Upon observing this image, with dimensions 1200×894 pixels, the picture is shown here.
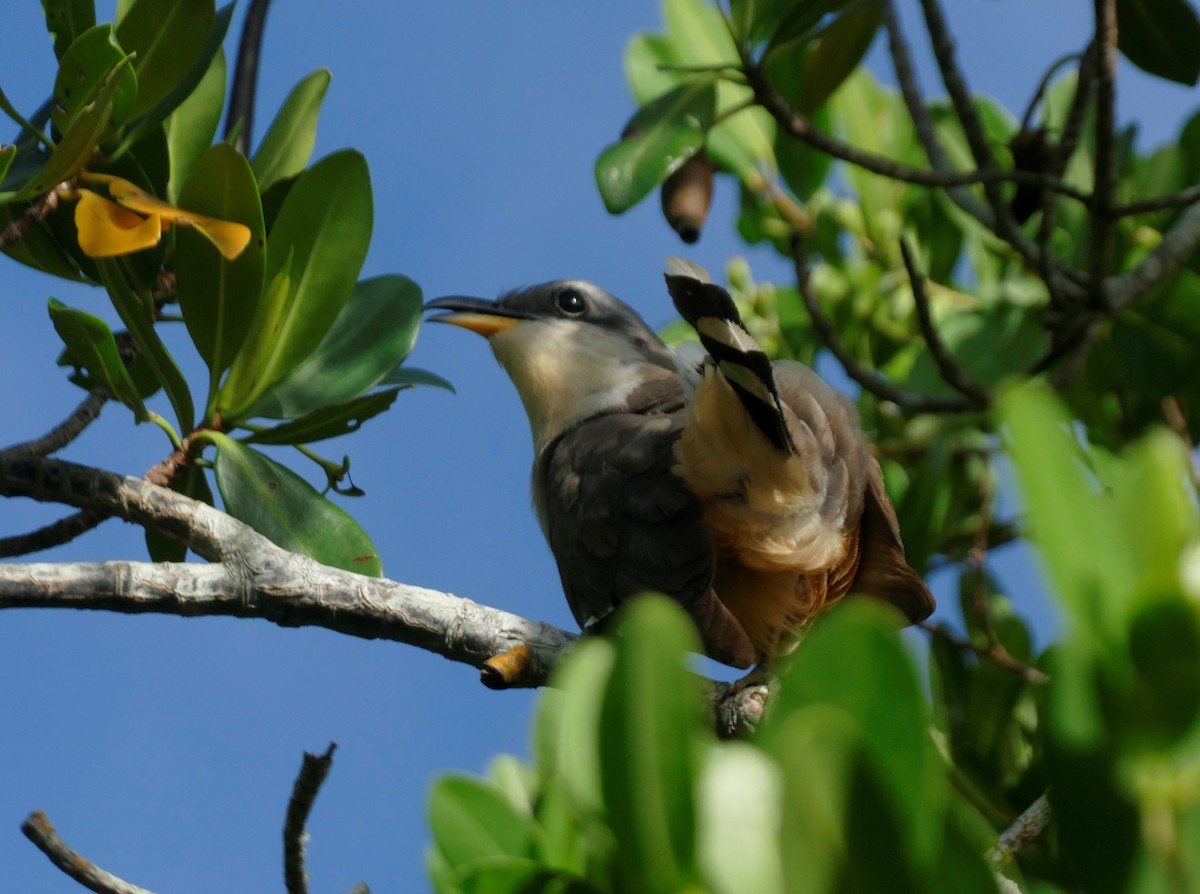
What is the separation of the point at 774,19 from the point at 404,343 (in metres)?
1.43

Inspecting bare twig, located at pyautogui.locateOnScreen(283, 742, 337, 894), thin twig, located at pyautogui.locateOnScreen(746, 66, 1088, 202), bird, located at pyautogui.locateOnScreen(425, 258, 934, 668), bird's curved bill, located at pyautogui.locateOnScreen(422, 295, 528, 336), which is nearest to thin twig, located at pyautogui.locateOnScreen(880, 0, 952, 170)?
thin twig, located at pyautogui.locateOnScreen(746, 66, 1088, 202)

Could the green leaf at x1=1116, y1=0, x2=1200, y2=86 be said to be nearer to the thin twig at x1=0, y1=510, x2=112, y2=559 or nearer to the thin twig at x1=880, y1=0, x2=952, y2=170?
the thin twig at x1=880, y1=0, x2=952, y2=170

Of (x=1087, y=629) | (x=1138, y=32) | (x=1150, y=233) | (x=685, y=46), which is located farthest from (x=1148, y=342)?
(x=1087, y=629)

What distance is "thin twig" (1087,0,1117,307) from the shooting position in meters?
2.96

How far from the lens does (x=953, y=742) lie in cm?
309

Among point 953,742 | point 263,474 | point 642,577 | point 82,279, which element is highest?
point 82,279

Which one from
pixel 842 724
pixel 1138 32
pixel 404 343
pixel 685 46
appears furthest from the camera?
pixel 685 46

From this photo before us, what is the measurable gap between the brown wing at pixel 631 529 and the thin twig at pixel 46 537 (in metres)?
1.18

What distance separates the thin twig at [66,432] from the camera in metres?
2.34

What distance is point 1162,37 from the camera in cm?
344

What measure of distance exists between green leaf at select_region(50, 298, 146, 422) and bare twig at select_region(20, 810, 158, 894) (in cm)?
93

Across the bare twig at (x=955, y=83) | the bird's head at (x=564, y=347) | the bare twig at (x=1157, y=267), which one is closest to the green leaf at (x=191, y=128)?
the bird's head at (x=564, y=347)

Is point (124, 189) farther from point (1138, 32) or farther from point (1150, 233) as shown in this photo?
point (1150, 233)

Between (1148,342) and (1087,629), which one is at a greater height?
(1148,342)
